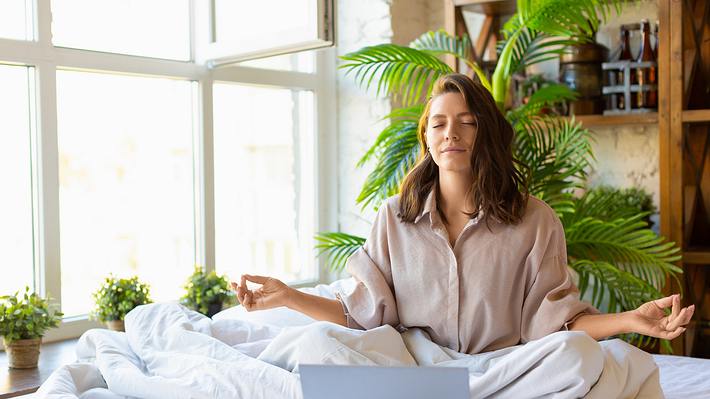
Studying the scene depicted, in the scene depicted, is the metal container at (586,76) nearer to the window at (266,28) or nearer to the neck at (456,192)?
the window at (266,28)

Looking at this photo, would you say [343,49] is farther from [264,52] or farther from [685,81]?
[685,81]

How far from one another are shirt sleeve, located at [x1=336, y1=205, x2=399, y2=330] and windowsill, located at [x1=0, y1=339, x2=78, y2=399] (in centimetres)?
96

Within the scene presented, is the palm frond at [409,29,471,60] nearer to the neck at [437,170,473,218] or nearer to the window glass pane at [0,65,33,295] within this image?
the neck at [437,170,473,218]

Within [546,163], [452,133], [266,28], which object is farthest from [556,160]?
[452,133]

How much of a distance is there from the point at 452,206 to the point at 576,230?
3.70 feet

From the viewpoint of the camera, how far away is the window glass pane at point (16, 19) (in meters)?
3.06

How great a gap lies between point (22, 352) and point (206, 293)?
2.56 ft

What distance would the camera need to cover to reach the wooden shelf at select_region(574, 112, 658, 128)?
3.42m

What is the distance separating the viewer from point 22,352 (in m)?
2.70

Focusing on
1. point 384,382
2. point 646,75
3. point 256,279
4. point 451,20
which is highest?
point 451,20

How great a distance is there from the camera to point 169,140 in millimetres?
3633

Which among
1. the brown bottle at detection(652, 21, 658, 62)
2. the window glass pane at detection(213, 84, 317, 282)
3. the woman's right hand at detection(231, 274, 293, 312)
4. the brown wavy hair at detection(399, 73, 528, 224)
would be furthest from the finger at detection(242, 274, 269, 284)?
the brown bottle at detection(652, 21, 658, 62)

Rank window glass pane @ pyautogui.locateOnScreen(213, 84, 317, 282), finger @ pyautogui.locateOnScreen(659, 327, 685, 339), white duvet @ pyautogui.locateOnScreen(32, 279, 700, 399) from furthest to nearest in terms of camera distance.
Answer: window glass pane @ pyautogui.locateOnScreen(213, 84, 317, 282), finger @ pyautogui.locateOnScreen(659, 327, 685, 339), white duvet @ pyautogui.locateOnScreen(32, 279, 700, 399)

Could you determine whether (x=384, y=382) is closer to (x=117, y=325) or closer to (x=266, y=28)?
(x=117, y=325)
